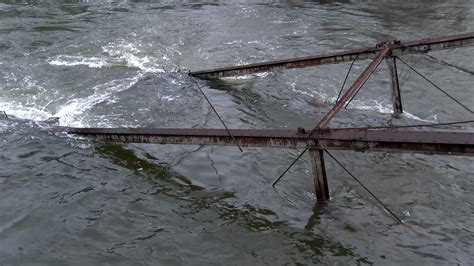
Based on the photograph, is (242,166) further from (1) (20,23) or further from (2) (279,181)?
(1) (20,23)

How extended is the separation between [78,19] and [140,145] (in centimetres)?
1168

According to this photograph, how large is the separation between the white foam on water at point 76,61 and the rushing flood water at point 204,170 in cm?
5

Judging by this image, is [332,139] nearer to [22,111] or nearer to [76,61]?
[22,111]

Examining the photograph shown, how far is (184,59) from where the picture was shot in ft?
44.7

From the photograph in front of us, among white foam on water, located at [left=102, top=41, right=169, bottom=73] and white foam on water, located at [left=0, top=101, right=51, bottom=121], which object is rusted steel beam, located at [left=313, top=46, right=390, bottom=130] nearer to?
white foam on water, located at [left=0, top=101, right=51, bottom=121]

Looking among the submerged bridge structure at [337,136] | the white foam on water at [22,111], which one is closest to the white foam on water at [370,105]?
the submerged bridge structure at [337,136]

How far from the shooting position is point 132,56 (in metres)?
13.8

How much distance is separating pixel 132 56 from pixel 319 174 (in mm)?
9107

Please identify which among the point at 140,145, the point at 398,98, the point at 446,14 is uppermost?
the point at 446,14

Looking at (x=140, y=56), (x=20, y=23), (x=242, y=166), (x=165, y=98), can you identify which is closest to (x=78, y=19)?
(x=20, y=23)

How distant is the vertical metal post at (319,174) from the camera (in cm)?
600

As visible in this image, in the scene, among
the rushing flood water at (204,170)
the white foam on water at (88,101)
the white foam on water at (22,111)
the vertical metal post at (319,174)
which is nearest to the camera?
the rushing flood water at (204,170)

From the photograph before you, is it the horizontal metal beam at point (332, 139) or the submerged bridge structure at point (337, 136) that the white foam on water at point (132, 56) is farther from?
the horizontal metal beam at point (332, 139)

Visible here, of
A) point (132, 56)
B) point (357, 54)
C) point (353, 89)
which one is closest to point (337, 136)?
point (353, 89)
